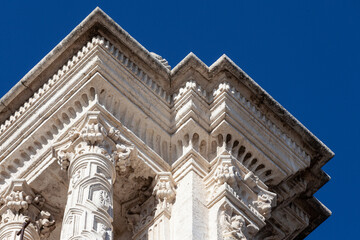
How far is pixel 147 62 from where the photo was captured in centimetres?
2247

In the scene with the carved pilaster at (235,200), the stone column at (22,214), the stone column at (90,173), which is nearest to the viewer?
the stone column at (90,173)

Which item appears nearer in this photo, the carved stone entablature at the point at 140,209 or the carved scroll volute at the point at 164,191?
the carved scroll volute at the point at 164,191

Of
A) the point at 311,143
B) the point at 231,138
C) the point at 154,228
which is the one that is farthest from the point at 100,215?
the point at 311,143

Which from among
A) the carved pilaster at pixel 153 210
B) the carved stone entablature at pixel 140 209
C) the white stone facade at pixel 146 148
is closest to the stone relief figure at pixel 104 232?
the white stone facade at pixel 146 148

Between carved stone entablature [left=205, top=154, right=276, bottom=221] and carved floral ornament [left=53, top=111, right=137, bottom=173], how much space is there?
4.44 feet

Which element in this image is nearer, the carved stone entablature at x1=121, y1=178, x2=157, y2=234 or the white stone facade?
the white stone facade

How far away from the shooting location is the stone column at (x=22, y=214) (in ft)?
69.2

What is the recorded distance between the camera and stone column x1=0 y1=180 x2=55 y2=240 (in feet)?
69.2

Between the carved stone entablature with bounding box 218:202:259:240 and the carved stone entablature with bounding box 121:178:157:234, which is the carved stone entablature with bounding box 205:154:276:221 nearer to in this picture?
the carved stone entablature with bounding box 218:202:259:240

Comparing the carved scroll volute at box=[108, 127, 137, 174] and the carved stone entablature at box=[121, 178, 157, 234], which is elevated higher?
the carved scroll volute at box=[108, 127, 137, 174]

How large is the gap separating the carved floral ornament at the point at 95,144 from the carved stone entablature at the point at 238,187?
1353 millimetres

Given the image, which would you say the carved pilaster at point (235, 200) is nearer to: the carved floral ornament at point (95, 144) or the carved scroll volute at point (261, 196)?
the carved scroll volute at point (261, 196)

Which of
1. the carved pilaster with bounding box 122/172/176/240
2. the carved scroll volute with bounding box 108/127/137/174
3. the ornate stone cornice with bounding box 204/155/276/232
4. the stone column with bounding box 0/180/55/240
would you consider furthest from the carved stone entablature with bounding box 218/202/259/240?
the stone column with bounding box 0/180/55/240

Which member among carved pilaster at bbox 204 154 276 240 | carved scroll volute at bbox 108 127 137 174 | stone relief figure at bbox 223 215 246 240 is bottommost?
stone relief figure at bbox 223 215 246 240
